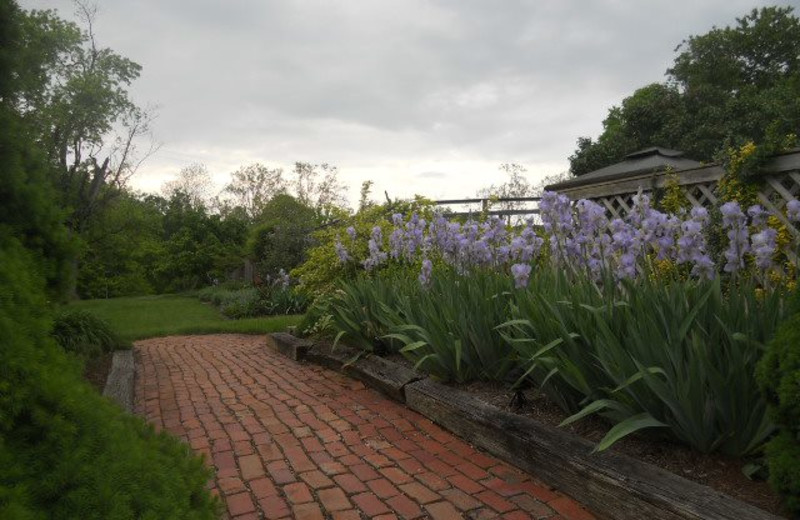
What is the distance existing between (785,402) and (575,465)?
96 cm

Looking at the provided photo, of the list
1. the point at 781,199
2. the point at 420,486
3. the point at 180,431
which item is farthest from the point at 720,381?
the point at 781,199

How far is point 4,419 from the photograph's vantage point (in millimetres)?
1219

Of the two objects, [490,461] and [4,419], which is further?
[490,461]

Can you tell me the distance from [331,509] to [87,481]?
4.79ft

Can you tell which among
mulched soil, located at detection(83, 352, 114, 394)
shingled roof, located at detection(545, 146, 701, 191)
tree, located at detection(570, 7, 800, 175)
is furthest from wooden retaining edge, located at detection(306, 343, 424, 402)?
tree, located at detection(570, 7, 800, 175)

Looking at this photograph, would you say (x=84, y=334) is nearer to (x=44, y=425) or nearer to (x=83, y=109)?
(x=44, y=425)

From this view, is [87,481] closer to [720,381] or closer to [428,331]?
[720,381]

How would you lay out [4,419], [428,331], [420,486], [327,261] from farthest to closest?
[327,261] → [428,331] → [420,486] → [4,419]

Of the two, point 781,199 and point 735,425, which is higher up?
point 781,199

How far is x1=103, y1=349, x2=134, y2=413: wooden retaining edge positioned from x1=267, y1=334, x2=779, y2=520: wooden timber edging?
2305mm

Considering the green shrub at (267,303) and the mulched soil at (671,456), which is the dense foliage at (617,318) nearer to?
the mulched soil at (671,456)

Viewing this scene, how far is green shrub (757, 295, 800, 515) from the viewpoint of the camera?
175 cm

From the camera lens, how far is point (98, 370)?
218 inches

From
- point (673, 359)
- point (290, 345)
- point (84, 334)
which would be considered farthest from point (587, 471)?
point (84, 334)
